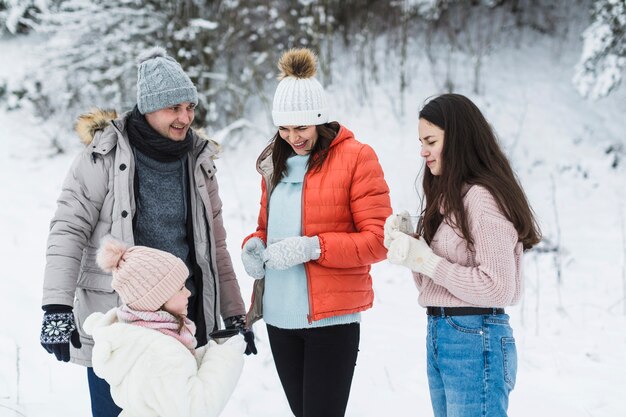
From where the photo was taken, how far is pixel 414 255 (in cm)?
212

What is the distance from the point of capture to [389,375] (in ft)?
13.5

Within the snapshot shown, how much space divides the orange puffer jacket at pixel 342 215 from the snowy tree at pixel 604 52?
6403 millimetres

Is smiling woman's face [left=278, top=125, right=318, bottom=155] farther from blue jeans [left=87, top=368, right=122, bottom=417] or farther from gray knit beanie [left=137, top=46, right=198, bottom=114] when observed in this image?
blue jeans [left=87, top=368, right=122, bottom=417]

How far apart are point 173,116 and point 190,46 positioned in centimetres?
659

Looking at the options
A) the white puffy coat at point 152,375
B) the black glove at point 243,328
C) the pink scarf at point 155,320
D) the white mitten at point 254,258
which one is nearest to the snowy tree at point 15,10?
the black glove at point 243,328

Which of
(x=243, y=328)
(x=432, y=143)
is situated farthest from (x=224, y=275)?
(x=432, y=143)

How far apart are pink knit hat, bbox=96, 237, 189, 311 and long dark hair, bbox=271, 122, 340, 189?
776 millimetres

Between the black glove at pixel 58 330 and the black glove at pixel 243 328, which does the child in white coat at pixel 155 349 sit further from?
the black glove at pixel 243 328

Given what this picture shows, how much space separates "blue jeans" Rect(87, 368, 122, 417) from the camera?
245 centimetres

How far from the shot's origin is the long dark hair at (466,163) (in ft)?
6.79

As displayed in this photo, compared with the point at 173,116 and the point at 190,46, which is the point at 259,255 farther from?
the point at 190,46

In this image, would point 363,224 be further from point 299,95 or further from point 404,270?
point 404,270

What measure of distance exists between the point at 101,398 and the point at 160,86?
4.41 ft

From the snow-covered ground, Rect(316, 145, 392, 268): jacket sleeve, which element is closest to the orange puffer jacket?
Rect(316, 145, 392, 268): jacket sleeve
